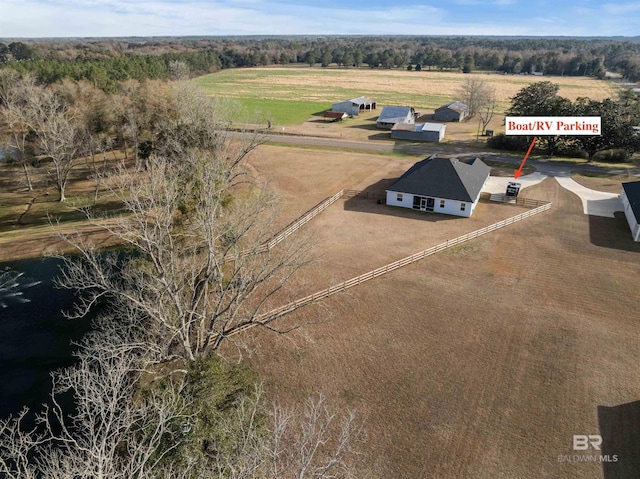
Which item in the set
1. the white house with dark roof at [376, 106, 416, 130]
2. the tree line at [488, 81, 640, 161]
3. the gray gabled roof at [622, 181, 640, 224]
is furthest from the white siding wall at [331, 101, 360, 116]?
the gray gabled roof at [622, 181, 640, 224]

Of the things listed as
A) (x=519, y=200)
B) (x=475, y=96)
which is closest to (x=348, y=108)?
(x=475, y=96)

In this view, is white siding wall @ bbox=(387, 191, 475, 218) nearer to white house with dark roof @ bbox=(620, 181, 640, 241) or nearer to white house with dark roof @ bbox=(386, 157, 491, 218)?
white house with dark roof @ bbox=(386, 157, 491, 218)

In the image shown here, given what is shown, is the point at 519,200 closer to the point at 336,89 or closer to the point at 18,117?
the point at 18,117

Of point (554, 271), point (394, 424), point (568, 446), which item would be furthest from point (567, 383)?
point (554, 271)

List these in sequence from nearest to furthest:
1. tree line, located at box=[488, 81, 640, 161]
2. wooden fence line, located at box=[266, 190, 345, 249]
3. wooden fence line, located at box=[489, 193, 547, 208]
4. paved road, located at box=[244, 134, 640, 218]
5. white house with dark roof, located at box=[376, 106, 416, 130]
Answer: wooden fence line, located at box=[266, 190, 345, 249] < wooden fence line, located at box=[489, 193, 547, 208] < paved road, located at box=[244, 134, 640, 218] < tree line, located at box=[488, 81, 640, 161] < white house with dark roof, located at box=[376, 106, 416, 130]

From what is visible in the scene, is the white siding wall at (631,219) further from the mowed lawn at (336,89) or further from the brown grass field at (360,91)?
the mowed lawn at (336,89)

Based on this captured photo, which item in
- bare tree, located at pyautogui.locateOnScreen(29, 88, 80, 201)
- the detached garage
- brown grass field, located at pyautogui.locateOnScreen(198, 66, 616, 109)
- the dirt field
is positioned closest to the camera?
the dirt field

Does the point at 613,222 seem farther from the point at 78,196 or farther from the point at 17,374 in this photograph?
the point at 78,196
